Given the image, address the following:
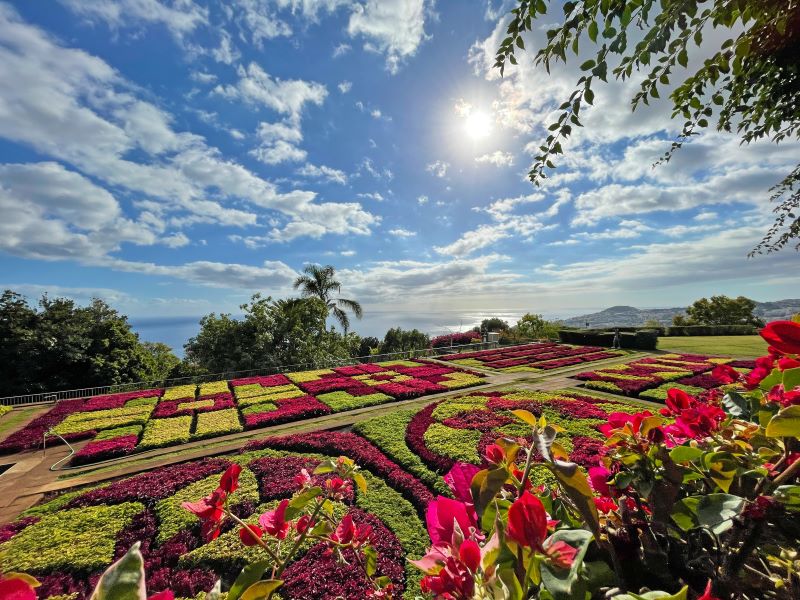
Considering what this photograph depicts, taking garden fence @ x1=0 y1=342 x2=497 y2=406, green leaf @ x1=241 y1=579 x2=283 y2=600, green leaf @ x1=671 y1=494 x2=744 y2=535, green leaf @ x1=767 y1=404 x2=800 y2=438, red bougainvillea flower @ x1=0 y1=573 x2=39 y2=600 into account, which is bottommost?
garden fence @ x1=0 y1=342 x2=497 y2=406

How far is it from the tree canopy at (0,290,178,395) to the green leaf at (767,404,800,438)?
839 inches

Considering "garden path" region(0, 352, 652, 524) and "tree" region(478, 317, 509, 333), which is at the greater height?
"tree" region(478, 317, 509, 333)

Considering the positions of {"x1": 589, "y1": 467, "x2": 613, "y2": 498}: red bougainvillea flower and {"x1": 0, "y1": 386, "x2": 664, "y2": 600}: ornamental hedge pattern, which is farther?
{"x1": 0, "y1": 386, "x2": 664, "y2": 600}: ornamental hedge pattern

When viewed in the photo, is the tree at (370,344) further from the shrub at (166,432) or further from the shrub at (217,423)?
the shrub at (166,432)

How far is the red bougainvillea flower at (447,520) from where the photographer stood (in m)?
0.73

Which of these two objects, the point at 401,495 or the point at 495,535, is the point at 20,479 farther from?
the point at 495,535

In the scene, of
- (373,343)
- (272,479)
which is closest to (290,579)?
(272,479)

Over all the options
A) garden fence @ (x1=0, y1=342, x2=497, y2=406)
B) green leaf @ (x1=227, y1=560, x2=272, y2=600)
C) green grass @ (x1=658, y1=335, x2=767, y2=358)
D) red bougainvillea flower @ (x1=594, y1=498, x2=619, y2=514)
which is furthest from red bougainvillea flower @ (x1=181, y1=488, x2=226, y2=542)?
green grass @ (x1=658, y1=335, x2=767, y2=358)

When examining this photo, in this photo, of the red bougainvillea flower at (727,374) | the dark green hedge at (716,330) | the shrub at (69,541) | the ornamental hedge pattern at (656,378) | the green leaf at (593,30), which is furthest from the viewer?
the dark green hedge at (716,330)

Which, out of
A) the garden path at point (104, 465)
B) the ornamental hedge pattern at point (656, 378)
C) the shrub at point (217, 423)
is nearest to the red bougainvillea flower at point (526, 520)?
the garden path at point (104, 465)

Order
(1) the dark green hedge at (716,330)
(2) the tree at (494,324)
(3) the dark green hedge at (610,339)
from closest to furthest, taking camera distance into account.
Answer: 1. (3) the dark green hedge at (610,339)
2. (1) the dark green hedge at (716,330)
3. (2) the tree at (494,324)

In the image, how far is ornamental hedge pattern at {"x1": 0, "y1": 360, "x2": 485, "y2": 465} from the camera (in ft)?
25.7

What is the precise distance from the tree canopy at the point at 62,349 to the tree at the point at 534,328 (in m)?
26.0

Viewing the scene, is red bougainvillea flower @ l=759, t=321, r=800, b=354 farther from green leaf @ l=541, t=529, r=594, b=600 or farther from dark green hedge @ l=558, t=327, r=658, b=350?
dark green hedge @ l=558, t=327, r=658, b=350
